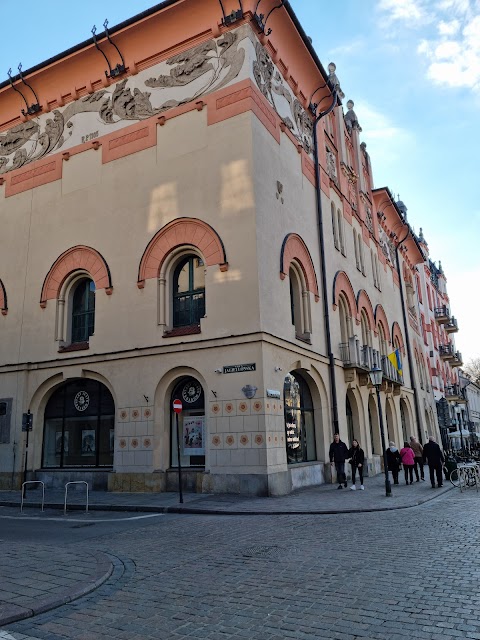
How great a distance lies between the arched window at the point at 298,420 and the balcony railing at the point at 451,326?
41.9 meters

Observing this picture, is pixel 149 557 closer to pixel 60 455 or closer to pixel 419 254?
pixel 60 455

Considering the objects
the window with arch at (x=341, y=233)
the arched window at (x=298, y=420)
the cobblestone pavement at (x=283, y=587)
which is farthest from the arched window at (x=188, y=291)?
the window with arch at (x=341, y=233)

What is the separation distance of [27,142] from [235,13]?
1107 cm

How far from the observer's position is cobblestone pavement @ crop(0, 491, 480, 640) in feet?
15.8

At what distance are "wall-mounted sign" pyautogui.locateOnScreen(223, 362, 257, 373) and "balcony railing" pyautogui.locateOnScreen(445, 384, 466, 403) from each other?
38.9m

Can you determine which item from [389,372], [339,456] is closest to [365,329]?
[389,372]

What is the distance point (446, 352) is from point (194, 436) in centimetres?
4229

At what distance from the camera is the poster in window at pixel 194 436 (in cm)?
1681

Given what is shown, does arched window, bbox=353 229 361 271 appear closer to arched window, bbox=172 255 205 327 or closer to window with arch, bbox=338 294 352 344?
window with arch, bbox=338 294 352 344

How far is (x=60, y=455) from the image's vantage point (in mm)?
19594

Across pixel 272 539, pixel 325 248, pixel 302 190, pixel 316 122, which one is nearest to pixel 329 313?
pixel 325 248

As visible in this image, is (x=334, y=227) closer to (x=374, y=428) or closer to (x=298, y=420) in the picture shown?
(x=298, y=420)

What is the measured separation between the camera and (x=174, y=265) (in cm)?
1856

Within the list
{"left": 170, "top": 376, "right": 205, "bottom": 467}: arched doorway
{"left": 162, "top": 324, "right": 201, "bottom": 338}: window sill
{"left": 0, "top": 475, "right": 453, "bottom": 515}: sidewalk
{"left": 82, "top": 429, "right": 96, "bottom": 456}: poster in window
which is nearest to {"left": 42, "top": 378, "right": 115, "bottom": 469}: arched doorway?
Result: {"left": 82, "top": 429, "right": 96, "bottom": 456}: poster in window
